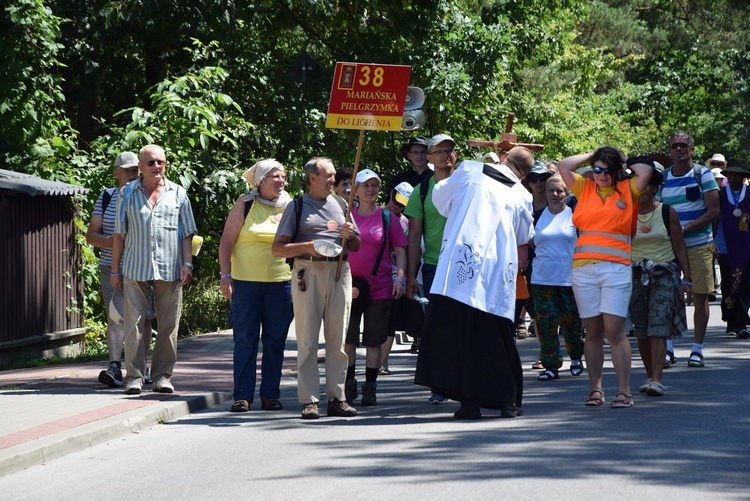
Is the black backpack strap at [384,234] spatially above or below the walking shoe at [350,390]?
above

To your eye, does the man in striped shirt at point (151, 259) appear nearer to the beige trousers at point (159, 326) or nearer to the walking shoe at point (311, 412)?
the beige trousers at point (159, 326)

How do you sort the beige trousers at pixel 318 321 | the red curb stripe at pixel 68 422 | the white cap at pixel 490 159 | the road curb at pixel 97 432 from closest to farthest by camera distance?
the road curb at pixel 97 432, the red curb stripe at pixel 68 422, the white cap at pixel 490 159, the beige trousers at pixel 318 321

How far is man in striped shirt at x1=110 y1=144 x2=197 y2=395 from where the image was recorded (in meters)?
10.7

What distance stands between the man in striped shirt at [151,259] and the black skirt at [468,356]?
2.61 metres

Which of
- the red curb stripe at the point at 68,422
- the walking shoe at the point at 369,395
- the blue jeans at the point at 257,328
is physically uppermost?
the blue jeans at the point at 257,328

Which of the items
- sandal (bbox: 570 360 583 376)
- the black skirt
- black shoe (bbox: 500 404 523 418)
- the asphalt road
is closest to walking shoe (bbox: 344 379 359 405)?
the asphalt road

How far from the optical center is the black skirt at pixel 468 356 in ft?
29.5

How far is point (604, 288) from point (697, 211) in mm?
3488

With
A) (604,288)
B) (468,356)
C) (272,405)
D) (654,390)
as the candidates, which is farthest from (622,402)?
(272,405)

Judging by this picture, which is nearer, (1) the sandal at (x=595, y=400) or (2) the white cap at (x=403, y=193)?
(1) the sandal at (x=595, y=400)

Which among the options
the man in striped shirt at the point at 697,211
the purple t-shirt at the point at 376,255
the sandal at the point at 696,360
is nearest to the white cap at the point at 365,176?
the purple t-shirt at the point at 376,255

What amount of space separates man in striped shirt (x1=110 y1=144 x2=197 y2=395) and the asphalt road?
0.83 m

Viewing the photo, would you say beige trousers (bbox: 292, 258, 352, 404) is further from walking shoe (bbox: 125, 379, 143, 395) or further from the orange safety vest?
the orange safety vest

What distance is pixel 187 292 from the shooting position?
20969mm
